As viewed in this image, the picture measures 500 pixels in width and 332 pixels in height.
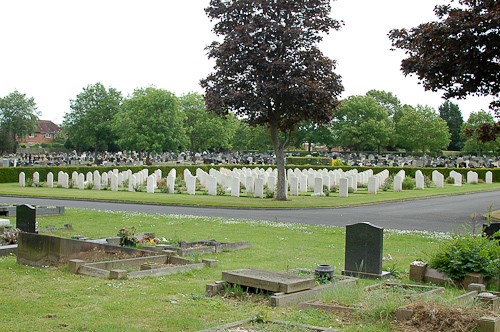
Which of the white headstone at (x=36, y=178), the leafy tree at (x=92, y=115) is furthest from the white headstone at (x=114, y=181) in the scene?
the leafy tree at (x=92, y=115)

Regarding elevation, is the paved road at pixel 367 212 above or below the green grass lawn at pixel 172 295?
above

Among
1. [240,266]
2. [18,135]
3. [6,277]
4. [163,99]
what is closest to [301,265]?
[240,266]

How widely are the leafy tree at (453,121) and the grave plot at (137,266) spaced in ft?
341

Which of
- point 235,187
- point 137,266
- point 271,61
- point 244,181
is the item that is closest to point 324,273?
point 137,266

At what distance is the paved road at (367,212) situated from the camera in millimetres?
21125

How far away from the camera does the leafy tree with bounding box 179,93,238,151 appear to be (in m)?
77.1

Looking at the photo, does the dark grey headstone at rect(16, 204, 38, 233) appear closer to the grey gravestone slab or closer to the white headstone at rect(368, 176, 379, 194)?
the grey gravestone slab

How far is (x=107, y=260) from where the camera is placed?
1195 cm

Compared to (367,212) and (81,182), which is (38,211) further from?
(81,182)

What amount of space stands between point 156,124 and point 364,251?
53.9 meters

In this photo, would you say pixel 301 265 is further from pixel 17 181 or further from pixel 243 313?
pixel 17 181

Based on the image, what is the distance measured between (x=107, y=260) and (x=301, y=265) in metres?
3.87

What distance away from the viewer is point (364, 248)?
10.7m

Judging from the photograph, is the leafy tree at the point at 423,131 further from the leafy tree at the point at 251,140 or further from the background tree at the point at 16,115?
the background tree at the point at 16,115
